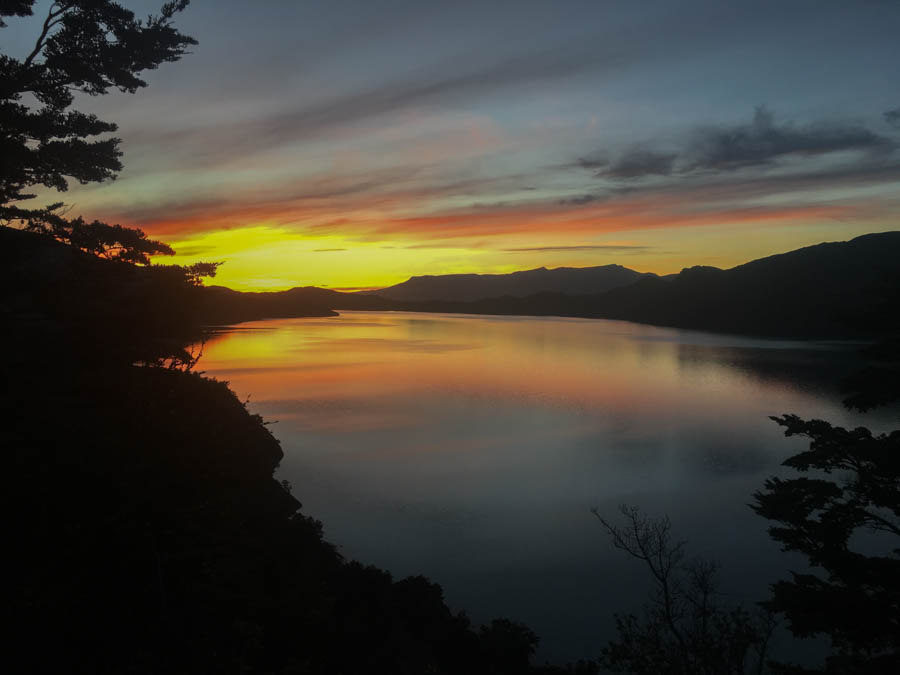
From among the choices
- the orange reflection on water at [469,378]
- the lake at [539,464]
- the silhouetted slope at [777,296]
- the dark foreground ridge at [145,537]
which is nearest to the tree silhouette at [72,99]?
the dark foreground ridge at [145,537]

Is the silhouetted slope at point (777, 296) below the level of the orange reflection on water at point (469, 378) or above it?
above

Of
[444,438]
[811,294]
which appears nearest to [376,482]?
[444,438]

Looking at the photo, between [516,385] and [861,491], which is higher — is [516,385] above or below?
below

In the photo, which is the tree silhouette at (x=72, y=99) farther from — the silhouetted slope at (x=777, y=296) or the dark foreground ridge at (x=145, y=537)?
the silhouetted slope at (x=777, y=296)

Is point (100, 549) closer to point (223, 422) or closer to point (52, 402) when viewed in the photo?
point (52, 402)

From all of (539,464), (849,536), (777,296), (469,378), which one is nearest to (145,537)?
(849,536)

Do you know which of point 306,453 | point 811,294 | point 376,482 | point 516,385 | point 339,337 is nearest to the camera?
point 376,482

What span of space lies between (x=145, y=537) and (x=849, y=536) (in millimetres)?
13375

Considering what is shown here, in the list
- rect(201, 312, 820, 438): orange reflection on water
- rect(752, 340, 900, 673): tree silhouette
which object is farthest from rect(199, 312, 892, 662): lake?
rect(752, 340, 900, 673): tree silhouette

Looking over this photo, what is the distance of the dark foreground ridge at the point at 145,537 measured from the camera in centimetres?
820

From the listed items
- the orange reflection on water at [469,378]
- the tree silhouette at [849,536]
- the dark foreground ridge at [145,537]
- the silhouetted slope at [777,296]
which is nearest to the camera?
the dark foreground ridge at [145,537]

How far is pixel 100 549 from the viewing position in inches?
351

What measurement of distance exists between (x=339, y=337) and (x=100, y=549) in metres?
125

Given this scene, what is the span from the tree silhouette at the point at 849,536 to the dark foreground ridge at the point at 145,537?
716 centimetres
